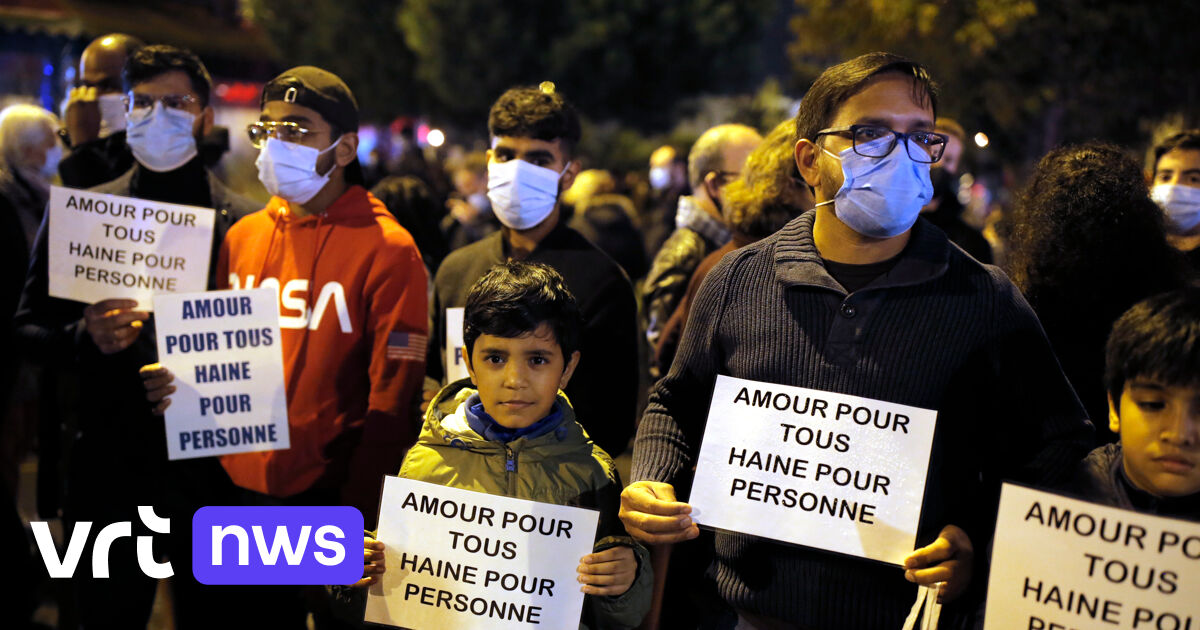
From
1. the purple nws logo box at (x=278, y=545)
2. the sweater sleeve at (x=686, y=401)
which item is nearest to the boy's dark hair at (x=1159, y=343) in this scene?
the sweater sleeve at (x=686, y=401)

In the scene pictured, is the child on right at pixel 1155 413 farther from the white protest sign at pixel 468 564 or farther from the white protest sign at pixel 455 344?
the white protest sign at pixel 455 344

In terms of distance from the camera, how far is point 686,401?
9.30 ft

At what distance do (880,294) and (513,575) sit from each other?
1.15 meters

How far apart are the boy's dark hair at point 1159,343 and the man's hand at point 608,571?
1.20m

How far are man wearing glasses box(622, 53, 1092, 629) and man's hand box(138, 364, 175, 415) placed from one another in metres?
2.01

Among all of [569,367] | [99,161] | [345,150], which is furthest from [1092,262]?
[99,161]

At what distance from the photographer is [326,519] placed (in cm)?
321

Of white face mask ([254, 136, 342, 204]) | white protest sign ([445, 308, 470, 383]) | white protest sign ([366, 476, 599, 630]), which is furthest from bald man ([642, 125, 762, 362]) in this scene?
white protest sign ([366, 476, 599, 630])

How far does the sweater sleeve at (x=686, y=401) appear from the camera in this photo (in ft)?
8.95

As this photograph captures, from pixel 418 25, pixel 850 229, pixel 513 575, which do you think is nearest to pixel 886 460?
pixel 850 229

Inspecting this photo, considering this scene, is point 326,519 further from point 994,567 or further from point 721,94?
point 721,94

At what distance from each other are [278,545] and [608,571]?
1.13 metres

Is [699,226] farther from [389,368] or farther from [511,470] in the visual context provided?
[511,470]

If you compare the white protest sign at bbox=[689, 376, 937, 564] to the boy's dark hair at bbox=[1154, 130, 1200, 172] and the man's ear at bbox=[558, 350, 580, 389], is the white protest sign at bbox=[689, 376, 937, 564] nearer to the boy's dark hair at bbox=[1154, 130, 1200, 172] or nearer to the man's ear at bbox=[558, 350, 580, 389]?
the man's ear at bbox=[558, 350, 580, 389]
